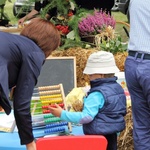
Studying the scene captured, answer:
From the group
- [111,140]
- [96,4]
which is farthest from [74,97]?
[96,4]

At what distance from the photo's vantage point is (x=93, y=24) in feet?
13.4

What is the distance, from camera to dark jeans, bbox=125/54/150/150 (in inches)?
104

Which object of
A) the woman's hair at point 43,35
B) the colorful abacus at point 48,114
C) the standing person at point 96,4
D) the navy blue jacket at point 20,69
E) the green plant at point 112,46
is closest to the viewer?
the navy blue jacket at point 20,69

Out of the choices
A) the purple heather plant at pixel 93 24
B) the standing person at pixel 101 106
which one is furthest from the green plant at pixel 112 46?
the standing person at pixel 101 106

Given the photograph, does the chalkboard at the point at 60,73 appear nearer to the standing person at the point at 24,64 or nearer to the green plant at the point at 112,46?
the green plant at the point at 112,46

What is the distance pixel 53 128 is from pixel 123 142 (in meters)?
0.62

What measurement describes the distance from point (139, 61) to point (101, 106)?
0.41 metres

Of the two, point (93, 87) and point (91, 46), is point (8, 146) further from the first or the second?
point (91, 46)

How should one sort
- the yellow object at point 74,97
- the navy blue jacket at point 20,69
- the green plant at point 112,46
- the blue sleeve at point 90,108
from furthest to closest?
the green plant at point 112,46
the yellow object at point 74,97
the blue sleeve at point 90,108
the navy blue jacket at point 20,69

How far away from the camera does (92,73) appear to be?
2.58 meters

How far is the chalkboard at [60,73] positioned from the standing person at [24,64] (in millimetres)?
1389

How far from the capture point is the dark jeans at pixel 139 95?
2.63m

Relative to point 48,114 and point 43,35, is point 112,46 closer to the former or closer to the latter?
point 48,114

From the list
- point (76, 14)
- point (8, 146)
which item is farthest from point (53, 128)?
point (76, 14)
